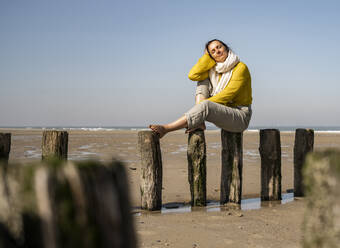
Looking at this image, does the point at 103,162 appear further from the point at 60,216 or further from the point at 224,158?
the point at 224,158

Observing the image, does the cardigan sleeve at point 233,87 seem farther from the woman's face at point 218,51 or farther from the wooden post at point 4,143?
the wooden post at point 4,143

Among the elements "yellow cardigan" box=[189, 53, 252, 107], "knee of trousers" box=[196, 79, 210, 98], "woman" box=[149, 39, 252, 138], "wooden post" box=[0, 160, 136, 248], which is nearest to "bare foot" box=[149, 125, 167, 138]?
"woman" box=[149, 39, 252, 138]

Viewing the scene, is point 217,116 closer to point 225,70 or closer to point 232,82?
point 232,82

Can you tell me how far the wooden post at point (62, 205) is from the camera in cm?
81

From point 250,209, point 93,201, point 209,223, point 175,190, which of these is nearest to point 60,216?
point 93,201

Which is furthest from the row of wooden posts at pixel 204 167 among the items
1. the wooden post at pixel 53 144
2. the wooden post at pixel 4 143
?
the wooden post at pixel 4 143

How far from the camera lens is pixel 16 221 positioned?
853mm

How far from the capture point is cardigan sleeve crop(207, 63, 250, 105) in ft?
14.5

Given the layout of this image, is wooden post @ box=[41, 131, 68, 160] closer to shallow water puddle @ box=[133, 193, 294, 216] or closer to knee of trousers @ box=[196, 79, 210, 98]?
shallow water puddle @ box=[133, 193, 294, 216]

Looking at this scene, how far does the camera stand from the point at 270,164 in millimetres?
4688

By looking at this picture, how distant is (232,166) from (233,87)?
0.99m

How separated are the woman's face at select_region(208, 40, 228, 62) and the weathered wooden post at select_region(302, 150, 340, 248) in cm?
370

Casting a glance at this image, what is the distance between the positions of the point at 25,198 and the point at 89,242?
7.3 inches

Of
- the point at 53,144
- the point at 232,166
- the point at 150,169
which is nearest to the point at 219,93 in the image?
the point at 232,166
